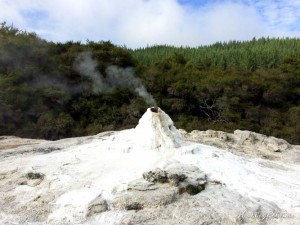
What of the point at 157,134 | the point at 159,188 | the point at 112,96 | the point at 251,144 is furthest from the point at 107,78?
the point at 159,188

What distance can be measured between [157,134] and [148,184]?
1.14 meters

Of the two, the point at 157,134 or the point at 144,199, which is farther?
the point at 157,134

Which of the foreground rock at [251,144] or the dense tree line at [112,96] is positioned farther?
the dense tree line at [112,96]

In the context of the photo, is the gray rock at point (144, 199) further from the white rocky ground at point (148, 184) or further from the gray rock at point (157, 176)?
the gray rock at point (157, 176)

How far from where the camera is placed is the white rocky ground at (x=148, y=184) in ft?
14.1

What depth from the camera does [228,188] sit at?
4785 millimetres

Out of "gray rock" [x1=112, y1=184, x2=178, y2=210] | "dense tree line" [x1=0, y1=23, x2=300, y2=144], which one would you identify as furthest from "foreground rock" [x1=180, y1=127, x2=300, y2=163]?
"dense tree line" [x1=0, y1=23, x2=300, y2=144]

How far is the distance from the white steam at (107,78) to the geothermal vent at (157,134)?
941cm

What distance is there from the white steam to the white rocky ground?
9170 millimetres

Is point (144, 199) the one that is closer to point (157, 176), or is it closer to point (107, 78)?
point (157, 176)

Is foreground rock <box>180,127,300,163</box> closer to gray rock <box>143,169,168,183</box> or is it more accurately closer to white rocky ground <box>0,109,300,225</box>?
white rocky ground <box>0,109,300,225</box>

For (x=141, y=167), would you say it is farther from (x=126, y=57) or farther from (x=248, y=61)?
(x=248, y=61)

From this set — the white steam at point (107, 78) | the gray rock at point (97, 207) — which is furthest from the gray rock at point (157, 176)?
the white steam at point (107, 78)

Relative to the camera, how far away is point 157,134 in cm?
564
